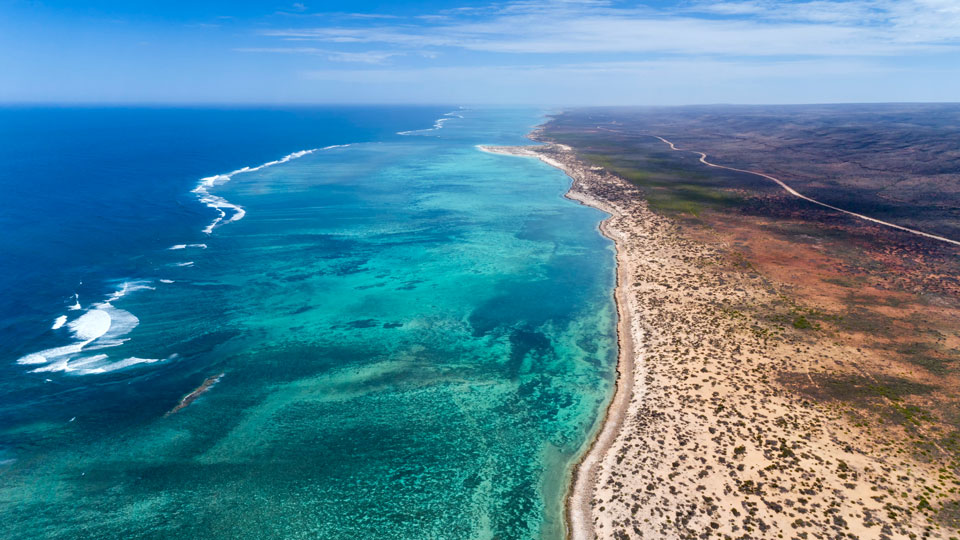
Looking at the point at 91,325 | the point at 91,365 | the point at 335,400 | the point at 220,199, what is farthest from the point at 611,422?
the point at 220,199

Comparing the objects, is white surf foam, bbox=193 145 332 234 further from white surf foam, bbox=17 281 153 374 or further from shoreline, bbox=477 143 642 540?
shoreline, bbox=477 143 642 540

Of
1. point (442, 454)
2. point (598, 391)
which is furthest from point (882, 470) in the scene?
point (442, 454)

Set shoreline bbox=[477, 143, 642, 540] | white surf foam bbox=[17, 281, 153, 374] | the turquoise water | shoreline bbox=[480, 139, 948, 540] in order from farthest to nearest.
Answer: white surf foam bbox=[17, 281, 153, 374]
the turquoise water
shoreline bbox=[477, 143, 642, 540]
shoreline bbox=[480, 139, 948, 540]

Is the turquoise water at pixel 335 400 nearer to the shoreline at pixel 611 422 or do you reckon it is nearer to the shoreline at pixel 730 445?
the shoreline at pixel 611 422

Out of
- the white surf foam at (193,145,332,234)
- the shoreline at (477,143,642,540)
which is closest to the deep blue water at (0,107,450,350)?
the white surf foam at (193,145,332,234)

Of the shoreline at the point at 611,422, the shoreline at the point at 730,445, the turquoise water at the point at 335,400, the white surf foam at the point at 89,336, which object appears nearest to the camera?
the shoreline at the point at 730,445

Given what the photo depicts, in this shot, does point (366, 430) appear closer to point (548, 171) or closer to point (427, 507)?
point (427, 507)

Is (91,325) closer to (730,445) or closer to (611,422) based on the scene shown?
(611,422)

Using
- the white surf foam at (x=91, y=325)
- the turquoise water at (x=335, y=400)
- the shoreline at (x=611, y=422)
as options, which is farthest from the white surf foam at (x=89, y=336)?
the shoreline at (x=611, y=422)
